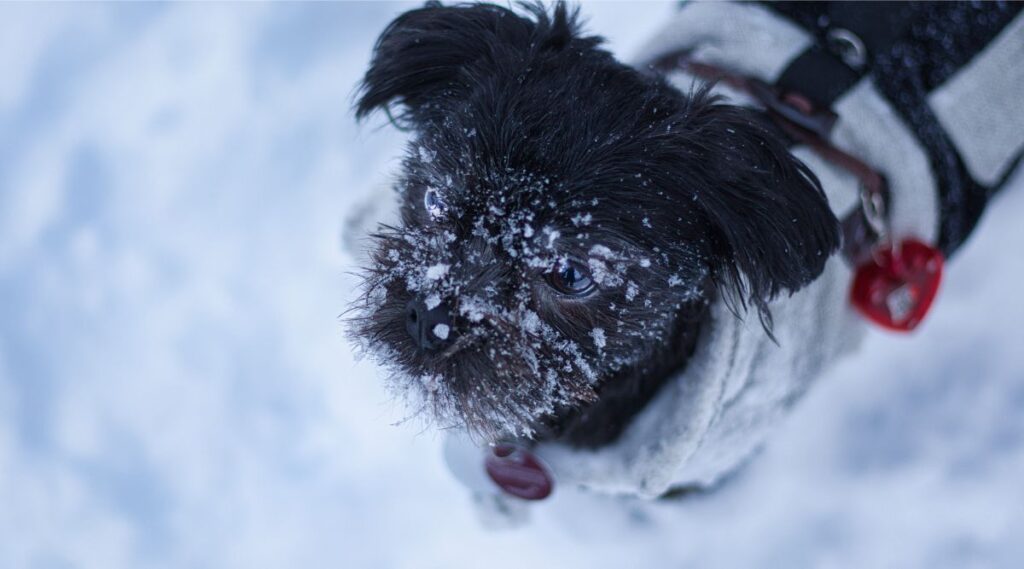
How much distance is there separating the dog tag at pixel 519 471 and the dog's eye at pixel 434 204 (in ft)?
2.47

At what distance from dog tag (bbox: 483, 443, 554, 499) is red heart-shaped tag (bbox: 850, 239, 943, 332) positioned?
112cm

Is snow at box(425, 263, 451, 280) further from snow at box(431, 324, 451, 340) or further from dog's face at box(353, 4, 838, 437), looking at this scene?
snow at box(431, 324, 451, 340)

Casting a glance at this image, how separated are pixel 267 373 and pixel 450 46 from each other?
1.62 m

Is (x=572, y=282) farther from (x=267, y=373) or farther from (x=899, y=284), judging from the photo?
(x=267, y=373)

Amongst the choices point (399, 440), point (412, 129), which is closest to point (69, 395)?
point (399, 440)

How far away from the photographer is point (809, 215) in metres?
1.69

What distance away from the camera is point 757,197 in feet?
5.49

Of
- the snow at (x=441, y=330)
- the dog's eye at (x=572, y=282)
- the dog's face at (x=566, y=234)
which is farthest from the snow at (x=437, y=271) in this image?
the dog's eye at (x=572, y=282)

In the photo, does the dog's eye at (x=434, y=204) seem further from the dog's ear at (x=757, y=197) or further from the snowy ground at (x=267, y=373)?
the snowy ground at (x=267, y=373)

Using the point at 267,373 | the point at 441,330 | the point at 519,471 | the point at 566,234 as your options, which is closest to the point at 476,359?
the point at 441,330

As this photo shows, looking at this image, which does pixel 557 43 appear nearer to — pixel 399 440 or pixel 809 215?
pixel 809 215

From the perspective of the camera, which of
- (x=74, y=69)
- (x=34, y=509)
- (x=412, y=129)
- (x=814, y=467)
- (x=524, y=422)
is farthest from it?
(x=74, y=69)

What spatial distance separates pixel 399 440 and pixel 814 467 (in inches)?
66.4

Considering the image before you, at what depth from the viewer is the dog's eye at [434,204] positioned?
177cm
